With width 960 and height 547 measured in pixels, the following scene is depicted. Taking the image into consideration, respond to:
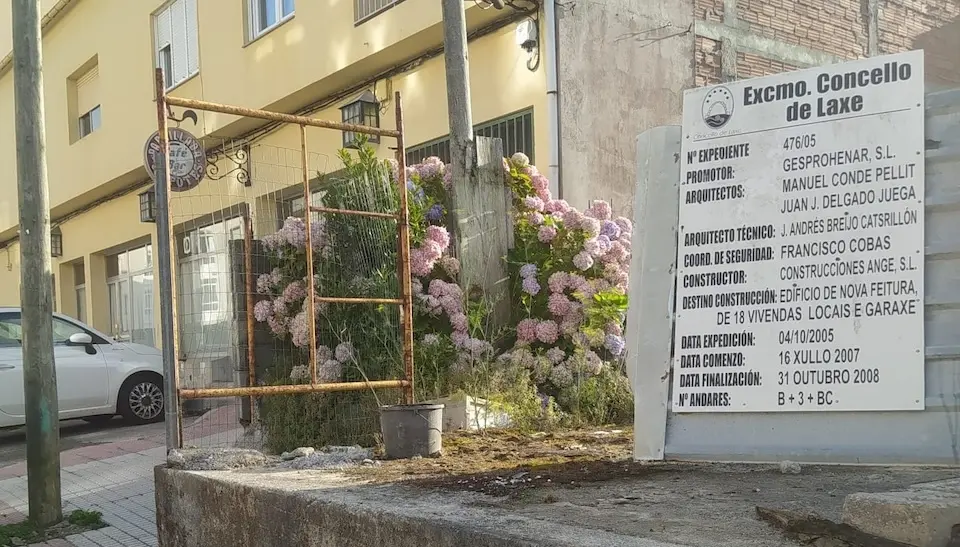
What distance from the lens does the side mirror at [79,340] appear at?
10.4 metres

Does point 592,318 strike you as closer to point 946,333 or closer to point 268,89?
point 946,333

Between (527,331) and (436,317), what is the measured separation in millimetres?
762

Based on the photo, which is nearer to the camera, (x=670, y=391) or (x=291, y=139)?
(x=670, y=391)

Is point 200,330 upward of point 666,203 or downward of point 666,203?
downward

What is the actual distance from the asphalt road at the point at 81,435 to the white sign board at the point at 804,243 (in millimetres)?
7761

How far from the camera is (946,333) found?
3.23 m

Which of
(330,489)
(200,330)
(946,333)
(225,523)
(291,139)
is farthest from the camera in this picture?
(291,139)

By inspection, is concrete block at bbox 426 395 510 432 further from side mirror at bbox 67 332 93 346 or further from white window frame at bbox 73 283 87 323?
white window frame at bbox 73 283 87 323

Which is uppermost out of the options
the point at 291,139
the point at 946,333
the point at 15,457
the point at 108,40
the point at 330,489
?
the point at 108,40

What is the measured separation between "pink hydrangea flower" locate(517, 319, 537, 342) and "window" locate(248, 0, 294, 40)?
7.74m

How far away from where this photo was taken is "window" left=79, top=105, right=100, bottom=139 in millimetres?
17719

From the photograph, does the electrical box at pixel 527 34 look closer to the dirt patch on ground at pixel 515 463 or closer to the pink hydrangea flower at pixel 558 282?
the pink hydrangea flower at pixel 558 282

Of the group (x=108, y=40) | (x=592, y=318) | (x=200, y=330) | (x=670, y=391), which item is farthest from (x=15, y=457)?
(x=108, y=40)

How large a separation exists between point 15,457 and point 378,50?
606 centimetres
